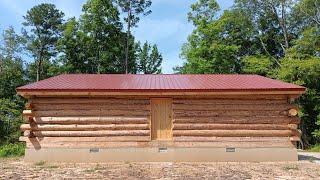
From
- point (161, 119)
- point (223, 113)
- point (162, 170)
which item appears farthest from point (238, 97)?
point (162, 170)

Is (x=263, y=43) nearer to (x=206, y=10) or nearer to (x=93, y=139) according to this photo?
(x=206, y=10)

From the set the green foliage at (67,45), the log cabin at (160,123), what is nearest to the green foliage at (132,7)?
the green foliage at (67,45)

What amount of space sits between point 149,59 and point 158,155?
104 ft

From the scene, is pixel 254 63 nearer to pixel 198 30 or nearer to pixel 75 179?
pixel 198 30

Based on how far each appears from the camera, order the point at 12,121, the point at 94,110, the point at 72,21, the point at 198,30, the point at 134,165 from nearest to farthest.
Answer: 1. the point at 134,165
2. the point at 94,110
3. the point at 12,121
4. the point at 198,30
5. the point at 72,21

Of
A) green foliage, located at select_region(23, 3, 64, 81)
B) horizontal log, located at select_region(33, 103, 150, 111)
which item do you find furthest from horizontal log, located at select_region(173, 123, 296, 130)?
green foliage, located at select_region(23, 3, 64, 81)

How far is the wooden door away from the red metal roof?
62cm

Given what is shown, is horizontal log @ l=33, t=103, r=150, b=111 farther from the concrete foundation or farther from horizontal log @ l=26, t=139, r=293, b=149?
the concrete foundation

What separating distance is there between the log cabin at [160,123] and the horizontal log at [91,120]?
0.04m

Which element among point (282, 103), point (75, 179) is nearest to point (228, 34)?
point (282, 103)

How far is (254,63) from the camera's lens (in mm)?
32656

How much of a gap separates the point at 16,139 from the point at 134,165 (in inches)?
671

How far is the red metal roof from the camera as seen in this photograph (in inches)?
599

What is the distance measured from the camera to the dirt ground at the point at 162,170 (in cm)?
1173
